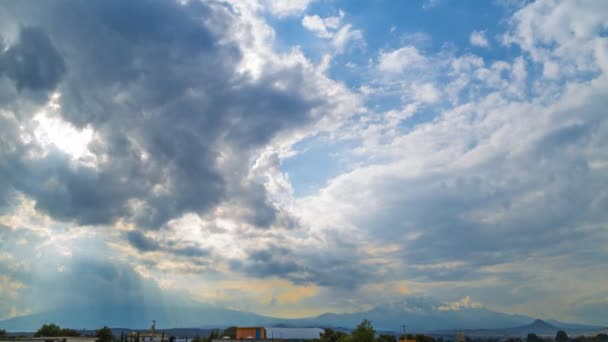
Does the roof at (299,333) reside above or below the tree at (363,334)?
below

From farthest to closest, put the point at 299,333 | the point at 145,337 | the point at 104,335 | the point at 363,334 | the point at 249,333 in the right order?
1. the point at 299,333
2. the point at 145,337
3. the point at 249,333
4. the point at 104,335
5. the point at 363,334

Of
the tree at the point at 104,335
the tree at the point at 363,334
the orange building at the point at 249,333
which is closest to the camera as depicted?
the tree at the point at 363,334

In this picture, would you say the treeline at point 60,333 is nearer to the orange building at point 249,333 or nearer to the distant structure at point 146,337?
the distant structure at point 146,337

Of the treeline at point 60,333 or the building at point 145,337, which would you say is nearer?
the treeline at point 60,333

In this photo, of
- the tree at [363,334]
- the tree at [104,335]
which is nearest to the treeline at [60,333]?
the tree at [104,335]

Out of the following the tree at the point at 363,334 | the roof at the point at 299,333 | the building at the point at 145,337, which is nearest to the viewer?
the tree at the point at 363,334

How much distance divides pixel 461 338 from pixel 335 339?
117ft

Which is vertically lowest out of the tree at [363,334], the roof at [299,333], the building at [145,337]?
the roof at [299,333]

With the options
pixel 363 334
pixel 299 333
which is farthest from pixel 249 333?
pixel 299 333

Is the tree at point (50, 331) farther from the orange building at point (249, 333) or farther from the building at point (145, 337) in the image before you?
the orange building at point (249, 333)

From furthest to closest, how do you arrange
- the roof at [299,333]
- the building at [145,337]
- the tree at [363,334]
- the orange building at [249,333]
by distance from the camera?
the roof at [299,333]
the orange building at [249,333]
the building at [145,337]
the tree at [363,334]

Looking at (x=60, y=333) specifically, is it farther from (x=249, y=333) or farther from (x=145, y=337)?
(x=249, y=333)

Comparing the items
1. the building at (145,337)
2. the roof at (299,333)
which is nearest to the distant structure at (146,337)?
the building at (145,337)

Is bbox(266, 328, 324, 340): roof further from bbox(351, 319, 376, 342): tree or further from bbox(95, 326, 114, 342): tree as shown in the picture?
bbox(351, 319, 376, 342): tree
